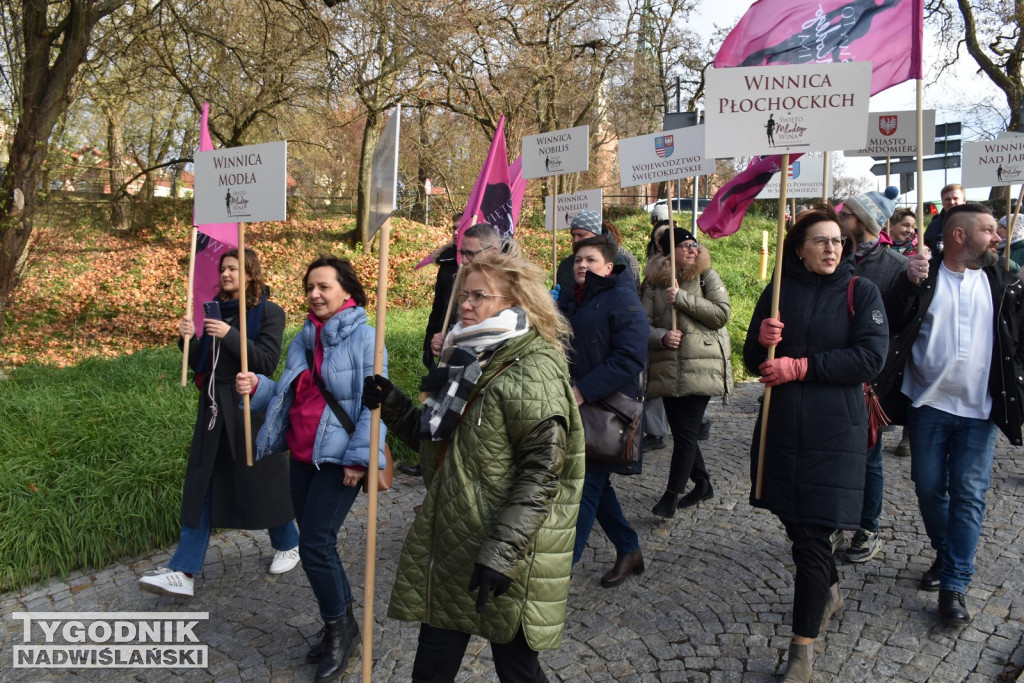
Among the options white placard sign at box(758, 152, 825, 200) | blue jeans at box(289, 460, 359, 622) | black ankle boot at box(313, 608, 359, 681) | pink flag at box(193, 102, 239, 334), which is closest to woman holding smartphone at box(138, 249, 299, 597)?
pink flag at box(193, 102, 239, 334)

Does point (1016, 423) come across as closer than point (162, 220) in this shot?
Yes

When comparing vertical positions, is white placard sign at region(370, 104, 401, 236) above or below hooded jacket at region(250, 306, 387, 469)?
above

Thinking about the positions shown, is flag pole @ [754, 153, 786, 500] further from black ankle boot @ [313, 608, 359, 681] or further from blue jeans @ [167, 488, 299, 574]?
blue jeans @ [167, 488, 299, 574]

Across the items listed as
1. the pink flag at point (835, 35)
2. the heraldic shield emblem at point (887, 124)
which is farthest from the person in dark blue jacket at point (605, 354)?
the heraldic shield emblem at point (887, 124)

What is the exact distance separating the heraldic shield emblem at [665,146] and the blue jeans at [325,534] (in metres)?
4.27

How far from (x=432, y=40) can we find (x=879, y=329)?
11.0 m

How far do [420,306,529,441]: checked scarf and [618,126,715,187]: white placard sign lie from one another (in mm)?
4169

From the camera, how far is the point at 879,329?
3.35 meters

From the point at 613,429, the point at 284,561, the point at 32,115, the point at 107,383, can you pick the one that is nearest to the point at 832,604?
the point at 613,429

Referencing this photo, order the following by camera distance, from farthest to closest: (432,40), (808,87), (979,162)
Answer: (432,40) → (979,162) → (808,87)

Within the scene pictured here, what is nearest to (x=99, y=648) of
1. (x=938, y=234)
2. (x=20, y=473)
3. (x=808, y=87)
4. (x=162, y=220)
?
(x=20, y=473)

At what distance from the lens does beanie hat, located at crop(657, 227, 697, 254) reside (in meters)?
5.66

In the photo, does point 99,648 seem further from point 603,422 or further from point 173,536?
point 603,422

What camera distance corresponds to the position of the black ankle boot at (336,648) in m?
3.43
